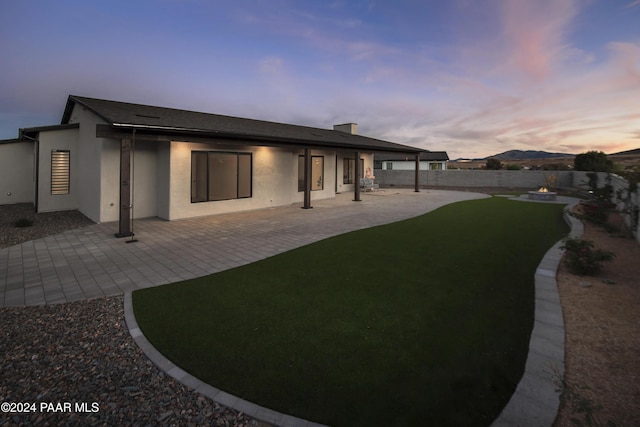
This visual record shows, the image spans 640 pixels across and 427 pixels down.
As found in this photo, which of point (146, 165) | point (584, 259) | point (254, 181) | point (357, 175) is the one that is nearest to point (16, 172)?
point (146, 165)

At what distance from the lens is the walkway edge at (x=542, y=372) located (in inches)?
80.5

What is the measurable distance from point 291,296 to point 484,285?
9.91 feet

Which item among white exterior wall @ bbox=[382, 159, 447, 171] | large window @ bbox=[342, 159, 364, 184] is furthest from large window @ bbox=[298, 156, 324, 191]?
white exterior wall @ bbox=[382, 159, 447, 171]

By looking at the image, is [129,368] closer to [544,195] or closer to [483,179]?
[544,195]

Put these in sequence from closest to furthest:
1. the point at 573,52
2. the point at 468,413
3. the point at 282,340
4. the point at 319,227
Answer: the point at 468,413 → the point at 282,340 → the point at 319,227 → the point at 573,52

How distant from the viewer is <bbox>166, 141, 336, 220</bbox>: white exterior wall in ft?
33.9

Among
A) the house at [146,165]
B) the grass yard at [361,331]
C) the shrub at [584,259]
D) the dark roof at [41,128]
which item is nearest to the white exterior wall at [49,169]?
the house at [146,165]

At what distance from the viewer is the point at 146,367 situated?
270 centimetres

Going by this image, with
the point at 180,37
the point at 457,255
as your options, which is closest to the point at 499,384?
the point at 457,255

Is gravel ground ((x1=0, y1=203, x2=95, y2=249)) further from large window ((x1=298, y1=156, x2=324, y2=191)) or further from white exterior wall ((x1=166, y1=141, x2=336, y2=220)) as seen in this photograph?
large window ((x1=298, y1=156, x2=324, y2=191))

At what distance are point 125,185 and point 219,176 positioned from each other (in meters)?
4.04

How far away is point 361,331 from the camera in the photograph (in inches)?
131

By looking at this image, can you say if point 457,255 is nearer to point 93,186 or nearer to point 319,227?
point 319,227

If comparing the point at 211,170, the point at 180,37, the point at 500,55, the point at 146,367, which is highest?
the point at 180,37
